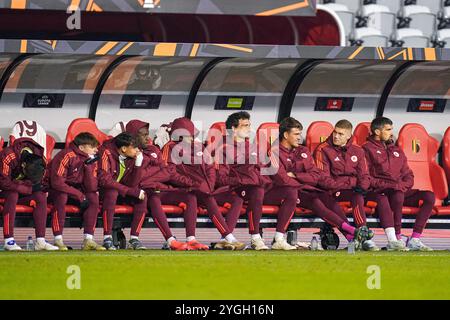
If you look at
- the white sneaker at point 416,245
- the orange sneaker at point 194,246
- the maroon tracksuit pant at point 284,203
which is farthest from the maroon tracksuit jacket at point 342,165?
the orange sneaker at point 194,246

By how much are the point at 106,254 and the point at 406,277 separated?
2889 mm

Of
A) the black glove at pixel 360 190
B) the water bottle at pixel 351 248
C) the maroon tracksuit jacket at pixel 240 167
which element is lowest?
the water bottle at pixel 351 248

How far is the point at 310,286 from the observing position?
907cm

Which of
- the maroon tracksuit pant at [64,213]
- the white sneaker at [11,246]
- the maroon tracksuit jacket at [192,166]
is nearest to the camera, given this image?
the white sneaker at [11,246]

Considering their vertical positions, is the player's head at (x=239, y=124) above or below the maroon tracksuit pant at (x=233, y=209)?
above

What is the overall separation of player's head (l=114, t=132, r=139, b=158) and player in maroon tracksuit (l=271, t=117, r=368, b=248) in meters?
1.43

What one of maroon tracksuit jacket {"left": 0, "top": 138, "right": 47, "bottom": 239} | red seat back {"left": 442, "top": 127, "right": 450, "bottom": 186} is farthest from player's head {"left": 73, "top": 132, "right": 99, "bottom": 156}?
red seat back {"left": 442, "top": 127, "right": 450, "bottom": 186}

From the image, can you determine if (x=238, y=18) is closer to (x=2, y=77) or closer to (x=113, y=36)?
(x=113, y=36)

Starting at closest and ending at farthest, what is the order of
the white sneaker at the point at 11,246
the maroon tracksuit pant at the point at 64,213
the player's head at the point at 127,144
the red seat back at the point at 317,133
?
the white sneaker at the point at 11,246, the maroon tracksuit pant at the point at 64,213, the player's head at the point at 127,144, the red seat back at the point at 317,133

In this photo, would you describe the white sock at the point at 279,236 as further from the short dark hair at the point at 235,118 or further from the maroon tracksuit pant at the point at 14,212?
the maroon tracksuit pant at the point at 14,212

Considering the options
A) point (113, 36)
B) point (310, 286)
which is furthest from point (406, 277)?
point (113, 36)

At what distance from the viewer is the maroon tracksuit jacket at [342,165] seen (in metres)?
12.9

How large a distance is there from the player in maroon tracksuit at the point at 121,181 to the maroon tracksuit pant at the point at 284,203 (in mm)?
1364

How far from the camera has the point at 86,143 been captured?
1241 centimetres
